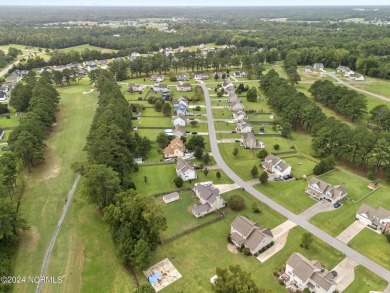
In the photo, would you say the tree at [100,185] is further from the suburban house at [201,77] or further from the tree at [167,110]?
the suburban house at [201,77]

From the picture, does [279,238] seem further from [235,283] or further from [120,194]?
[120,194]

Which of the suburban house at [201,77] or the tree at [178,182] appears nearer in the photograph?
the tree at [178,182]

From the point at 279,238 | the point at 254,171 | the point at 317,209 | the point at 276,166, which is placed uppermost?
the point at 254,171

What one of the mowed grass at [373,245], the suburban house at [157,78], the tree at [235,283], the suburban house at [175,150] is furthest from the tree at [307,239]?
the suburban house at [157,78]

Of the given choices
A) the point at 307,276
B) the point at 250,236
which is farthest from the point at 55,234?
the point at 307,276

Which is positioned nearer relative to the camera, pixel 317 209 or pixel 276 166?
pixel 317 209

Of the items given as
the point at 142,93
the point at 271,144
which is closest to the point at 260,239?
the point at 271,144
